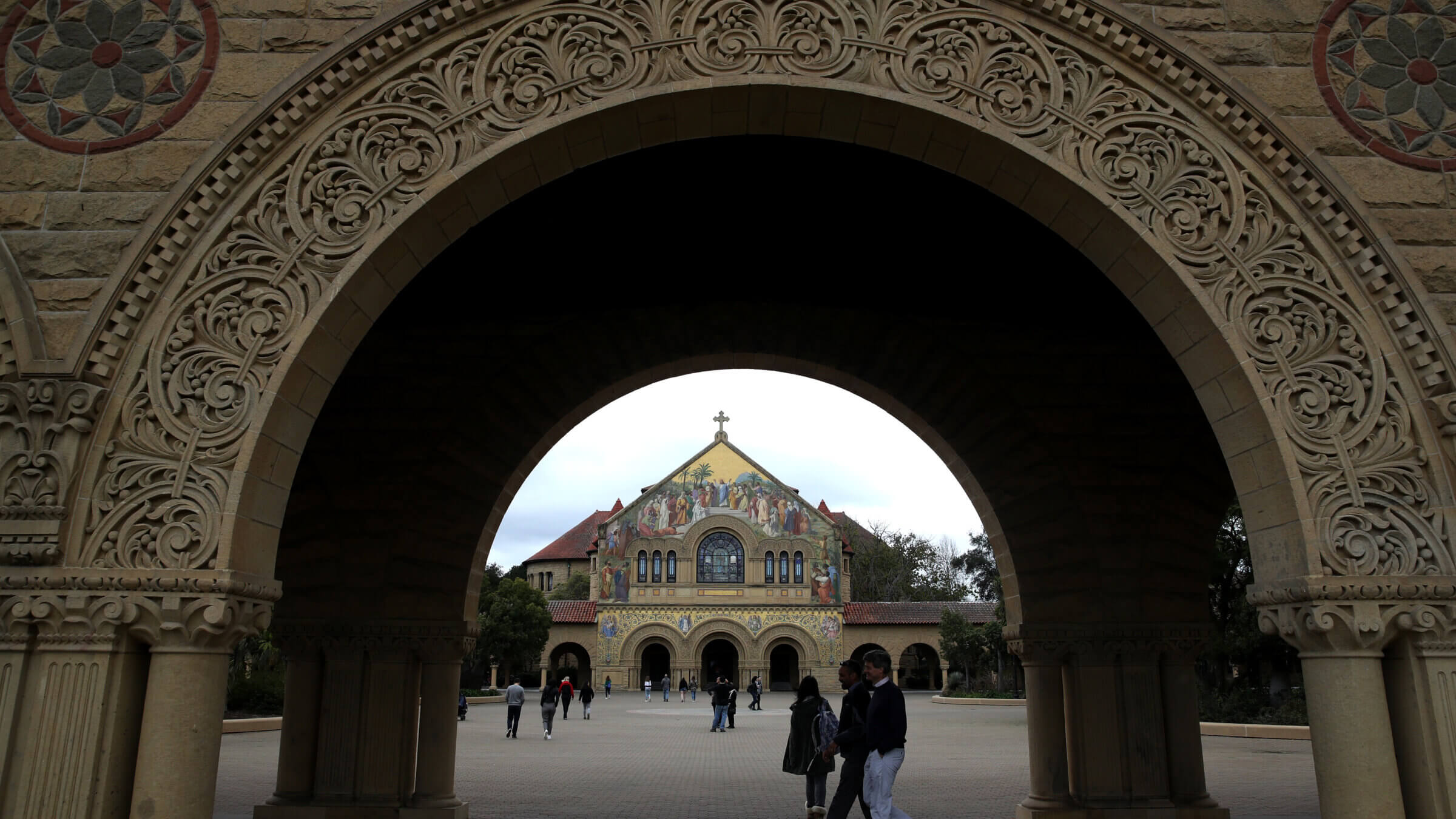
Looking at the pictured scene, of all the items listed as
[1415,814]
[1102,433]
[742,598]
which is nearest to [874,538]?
[742,598]

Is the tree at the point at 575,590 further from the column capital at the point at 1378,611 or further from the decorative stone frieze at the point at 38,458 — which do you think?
the column capital at the point at 1378,611

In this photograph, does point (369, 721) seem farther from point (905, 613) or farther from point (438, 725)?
point (905, 613)

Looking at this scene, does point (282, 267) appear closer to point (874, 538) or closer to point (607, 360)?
point (607, 360)

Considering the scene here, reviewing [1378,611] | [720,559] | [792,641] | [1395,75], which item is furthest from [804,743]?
[720,559]

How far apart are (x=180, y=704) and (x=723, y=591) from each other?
142ft

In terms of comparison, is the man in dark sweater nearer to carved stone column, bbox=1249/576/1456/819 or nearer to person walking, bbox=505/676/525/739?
carved stone column, bbox=1249/576/1456/819

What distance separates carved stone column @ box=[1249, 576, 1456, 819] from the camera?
13.7 ft

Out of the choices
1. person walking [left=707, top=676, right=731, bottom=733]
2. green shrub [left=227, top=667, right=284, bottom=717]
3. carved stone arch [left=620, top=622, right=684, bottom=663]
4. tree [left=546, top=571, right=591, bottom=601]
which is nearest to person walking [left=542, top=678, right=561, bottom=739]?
person walking [left=707, top=676, right=731, bottom=733]

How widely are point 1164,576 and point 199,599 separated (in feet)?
25.4

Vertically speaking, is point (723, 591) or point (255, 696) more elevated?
point (723, 591)

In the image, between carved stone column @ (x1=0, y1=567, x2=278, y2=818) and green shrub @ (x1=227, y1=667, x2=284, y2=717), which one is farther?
green shrub @ (x1=227, y1=667, x2=284, y2=717)

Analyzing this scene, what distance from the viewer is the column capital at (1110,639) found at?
876 cm

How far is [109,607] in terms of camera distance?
4207mm

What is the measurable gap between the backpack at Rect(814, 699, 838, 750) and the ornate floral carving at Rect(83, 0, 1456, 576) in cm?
440
